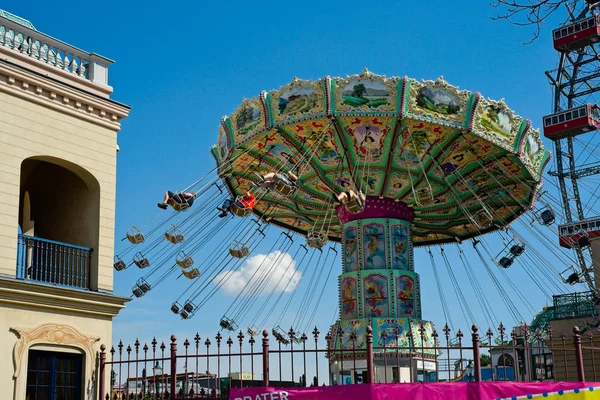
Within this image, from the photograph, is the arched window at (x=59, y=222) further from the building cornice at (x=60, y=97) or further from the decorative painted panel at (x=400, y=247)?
the decorative painted panel at (x=400, y=247)

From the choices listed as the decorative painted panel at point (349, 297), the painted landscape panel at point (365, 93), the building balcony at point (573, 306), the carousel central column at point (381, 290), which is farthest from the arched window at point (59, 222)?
the building balcony at point (573, 306)

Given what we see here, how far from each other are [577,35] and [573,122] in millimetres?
3834

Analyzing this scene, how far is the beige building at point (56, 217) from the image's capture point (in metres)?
12.1

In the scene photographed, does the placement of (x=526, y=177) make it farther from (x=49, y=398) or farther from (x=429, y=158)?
(x=49, y=398)

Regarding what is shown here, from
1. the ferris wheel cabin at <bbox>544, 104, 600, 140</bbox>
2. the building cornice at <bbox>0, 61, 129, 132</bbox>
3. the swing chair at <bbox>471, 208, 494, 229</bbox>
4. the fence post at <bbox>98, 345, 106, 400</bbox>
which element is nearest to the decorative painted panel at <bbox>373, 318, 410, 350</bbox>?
the swing chair at <bbox>471, 208, 494, 229</bbox>

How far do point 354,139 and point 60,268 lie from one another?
8.62m

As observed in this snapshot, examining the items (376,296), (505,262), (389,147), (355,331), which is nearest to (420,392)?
(355,331)

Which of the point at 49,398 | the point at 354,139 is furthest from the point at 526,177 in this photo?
the point at 49,398

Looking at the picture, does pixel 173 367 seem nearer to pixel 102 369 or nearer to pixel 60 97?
pixel 102 369

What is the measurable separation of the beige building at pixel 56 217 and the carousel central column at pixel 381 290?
24.9 feet

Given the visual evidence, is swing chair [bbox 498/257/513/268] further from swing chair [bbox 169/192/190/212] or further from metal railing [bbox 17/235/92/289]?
metal railing [bbox 17/235/92/289]

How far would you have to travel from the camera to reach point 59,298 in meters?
12.5

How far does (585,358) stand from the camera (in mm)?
25188

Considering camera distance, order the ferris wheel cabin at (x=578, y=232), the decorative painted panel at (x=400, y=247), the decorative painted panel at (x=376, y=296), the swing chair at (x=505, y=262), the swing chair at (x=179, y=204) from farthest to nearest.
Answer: the ferris wheel cabin at (x=578, y=232)
the swing chair at (x=505, y=262)
the decorative painted panel at (x=400, y=247)
the decorative painted panel at (x=376, y=296)
the swing chair at (x=179, y=204)
